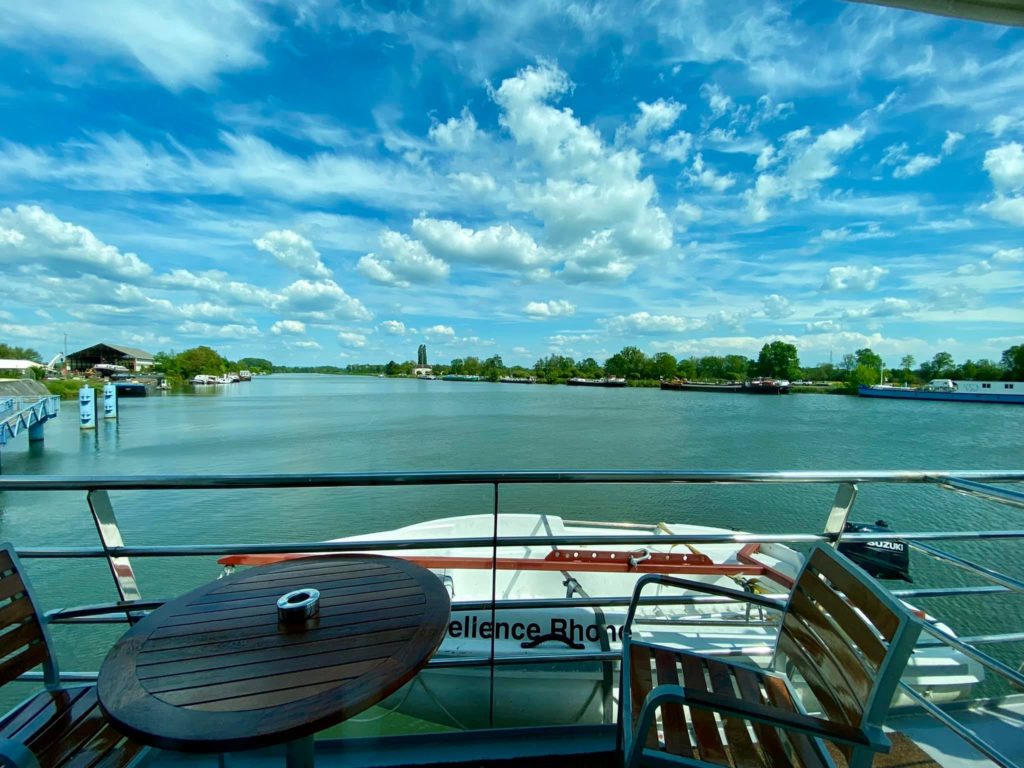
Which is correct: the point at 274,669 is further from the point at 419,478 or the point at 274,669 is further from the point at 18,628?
the point at 18,628

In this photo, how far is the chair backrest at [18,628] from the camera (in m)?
1.07

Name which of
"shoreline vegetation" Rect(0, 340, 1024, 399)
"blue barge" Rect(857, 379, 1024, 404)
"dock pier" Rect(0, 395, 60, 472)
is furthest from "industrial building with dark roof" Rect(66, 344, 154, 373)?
"blue barge" Rect(857, 379, 1024, 404)

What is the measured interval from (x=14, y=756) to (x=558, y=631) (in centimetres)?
372

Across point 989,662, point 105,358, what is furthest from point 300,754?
point 105,358

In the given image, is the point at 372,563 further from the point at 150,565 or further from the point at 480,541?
the point at 150,565

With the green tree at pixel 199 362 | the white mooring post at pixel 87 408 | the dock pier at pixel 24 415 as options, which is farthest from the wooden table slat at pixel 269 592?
the green tree at pixel 199 362

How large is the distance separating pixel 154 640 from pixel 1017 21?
385 cm

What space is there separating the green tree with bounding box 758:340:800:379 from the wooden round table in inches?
3167

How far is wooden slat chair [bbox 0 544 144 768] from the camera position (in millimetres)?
1001

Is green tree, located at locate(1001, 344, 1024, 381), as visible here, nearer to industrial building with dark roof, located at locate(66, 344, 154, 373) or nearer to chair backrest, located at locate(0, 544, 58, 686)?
chair backrest, located at locate(0, 544, 58, 686)

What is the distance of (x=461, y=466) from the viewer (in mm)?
14945

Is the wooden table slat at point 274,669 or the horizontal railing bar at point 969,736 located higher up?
the wooden table slat at point 274,669

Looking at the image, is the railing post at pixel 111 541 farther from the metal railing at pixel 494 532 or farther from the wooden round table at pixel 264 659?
the wooden round table at pixel 264 659

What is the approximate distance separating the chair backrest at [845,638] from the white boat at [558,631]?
1.96 metres
